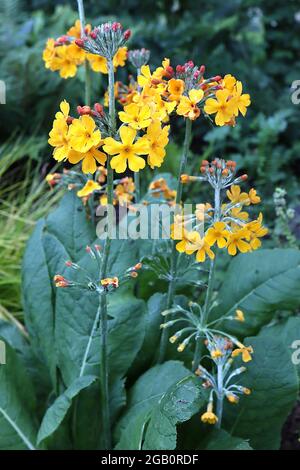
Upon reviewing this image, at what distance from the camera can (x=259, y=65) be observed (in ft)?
16.1

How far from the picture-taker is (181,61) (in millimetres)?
4695

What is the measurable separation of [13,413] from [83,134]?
111 centimetres

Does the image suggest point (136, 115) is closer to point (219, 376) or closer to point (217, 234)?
point (217, 234)

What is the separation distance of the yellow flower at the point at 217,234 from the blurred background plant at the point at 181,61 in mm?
1945

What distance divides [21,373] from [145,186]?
1794 millimetres

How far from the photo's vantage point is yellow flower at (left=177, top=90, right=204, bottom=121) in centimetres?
170

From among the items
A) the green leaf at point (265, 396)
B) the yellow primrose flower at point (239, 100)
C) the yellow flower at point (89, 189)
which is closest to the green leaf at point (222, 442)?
the green leaf at point (265, 396)

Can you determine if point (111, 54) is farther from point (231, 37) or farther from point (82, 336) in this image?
point (231, 37)

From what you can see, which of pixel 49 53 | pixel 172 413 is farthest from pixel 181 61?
pixel 172 413

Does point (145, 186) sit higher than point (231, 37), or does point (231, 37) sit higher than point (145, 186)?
point (231, 37)

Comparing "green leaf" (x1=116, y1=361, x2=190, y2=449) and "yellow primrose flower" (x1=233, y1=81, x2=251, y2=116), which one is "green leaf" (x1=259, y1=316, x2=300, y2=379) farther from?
"yellow primrose flower" (x1=233, y1=81, x2=251, y2=116)

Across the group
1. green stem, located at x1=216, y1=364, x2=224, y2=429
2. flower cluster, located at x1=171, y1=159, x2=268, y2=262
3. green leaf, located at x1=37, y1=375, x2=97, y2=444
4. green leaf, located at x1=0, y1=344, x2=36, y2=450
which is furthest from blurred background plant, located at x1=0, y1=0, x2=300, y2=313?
flower cluster, located at x1=171, y1=159, x2=268, y2=262
